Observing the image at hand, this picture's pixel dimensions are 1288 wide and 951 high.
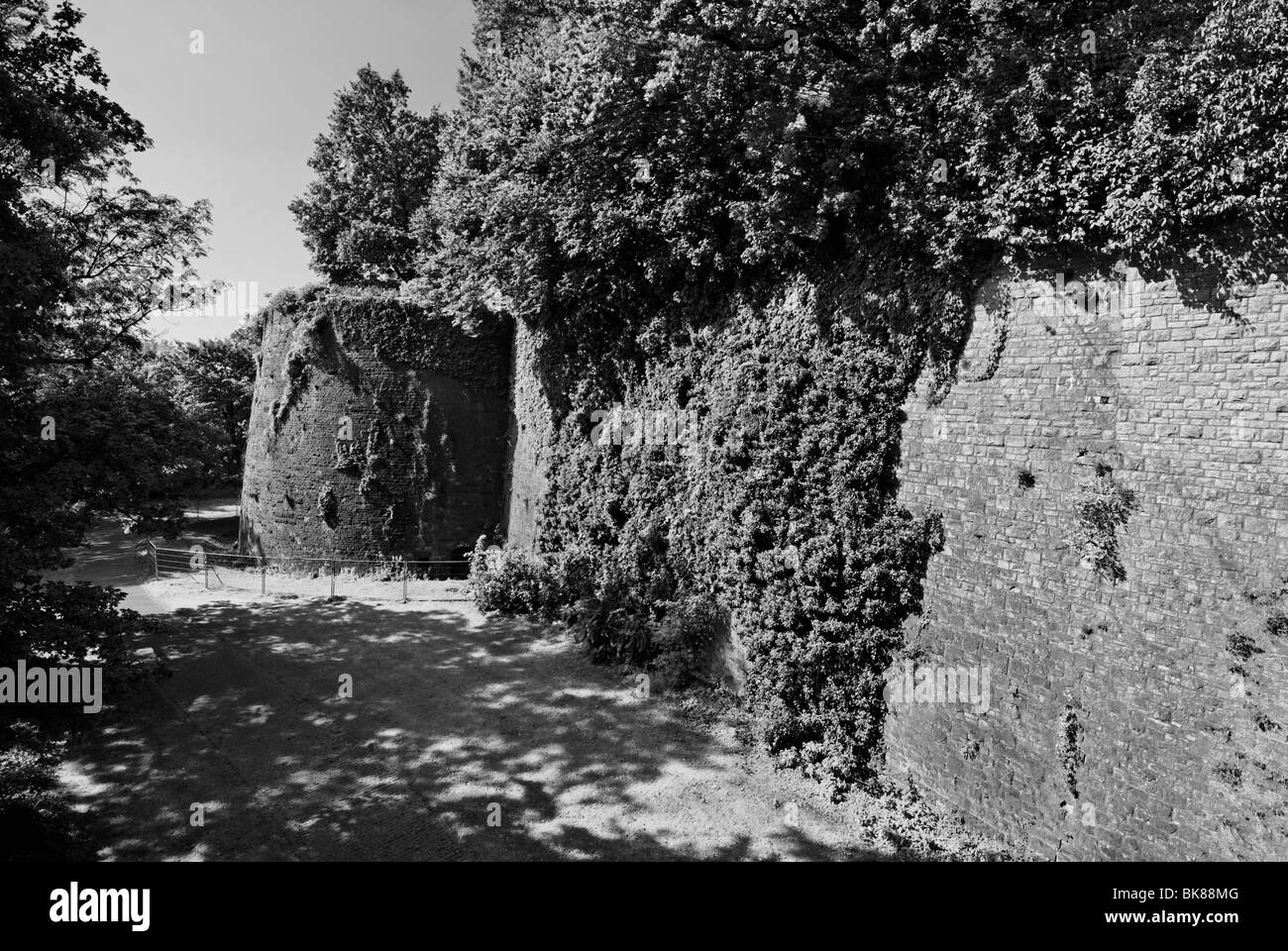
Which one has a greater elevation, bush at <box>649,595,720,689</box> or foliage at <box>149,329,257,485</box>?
foliage at <box>149,329,257,485</box>

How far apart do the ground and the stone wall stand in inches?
52.3

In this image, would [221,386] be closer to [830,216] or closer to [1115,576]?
[830,216]

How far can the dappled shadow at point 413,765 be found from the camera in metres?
7.26

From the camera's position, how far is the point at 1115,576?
20.7ft

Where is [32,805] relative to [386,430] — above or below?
below

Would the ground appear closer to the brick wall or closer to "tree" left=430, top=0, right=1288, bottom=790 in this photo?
"tree" left=430, top=0, right=1288, bottom=790

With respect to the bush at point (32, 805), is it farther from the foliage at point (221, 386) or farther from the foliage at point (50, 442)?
the foliage at point (221, 386)

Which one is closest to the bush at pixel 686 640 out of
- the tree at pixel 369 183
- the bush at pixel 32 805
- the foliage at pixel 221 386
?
the bush at pixel 32 805

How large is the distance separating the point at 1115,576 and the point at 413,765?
8.77m

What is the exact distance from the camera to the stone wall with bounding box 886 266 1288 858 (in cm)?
548

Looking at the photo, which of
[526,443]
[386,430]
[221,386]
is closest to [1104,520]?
[526,443]

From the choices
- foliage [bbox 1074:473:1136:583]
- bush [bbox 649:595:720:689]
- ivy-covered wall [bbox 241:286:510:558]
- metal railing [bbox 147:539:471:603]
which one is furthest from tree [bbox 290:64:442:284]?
Result: foliage [bbox 1074:473:1136:583]

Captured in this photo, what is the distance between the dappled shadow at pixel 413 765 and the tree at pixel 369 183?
18.5m

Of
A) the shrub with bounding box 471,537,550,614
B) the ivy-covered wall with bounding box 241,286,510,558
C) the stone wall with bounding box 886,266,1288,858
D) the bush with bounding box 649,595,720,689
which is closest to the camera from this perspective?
the stone wall with bounding box 886,266,1288,858
